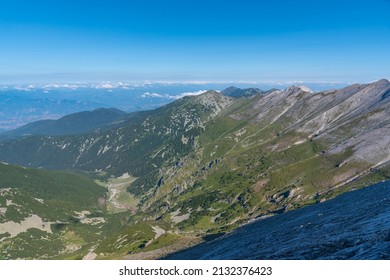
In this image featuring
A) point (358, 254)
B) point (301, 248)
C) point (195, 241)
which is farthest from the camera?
point (195, 241)

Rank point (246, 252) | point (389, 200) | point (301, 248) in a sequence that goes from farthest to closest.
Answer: point (389, 200) → point (246, 252) → point (301, 248)

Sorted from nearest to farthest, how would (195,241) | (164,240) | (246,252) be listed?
(246,252), (195,241), (164,240)

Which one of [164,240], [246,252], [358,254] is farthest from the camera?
[164,240]
